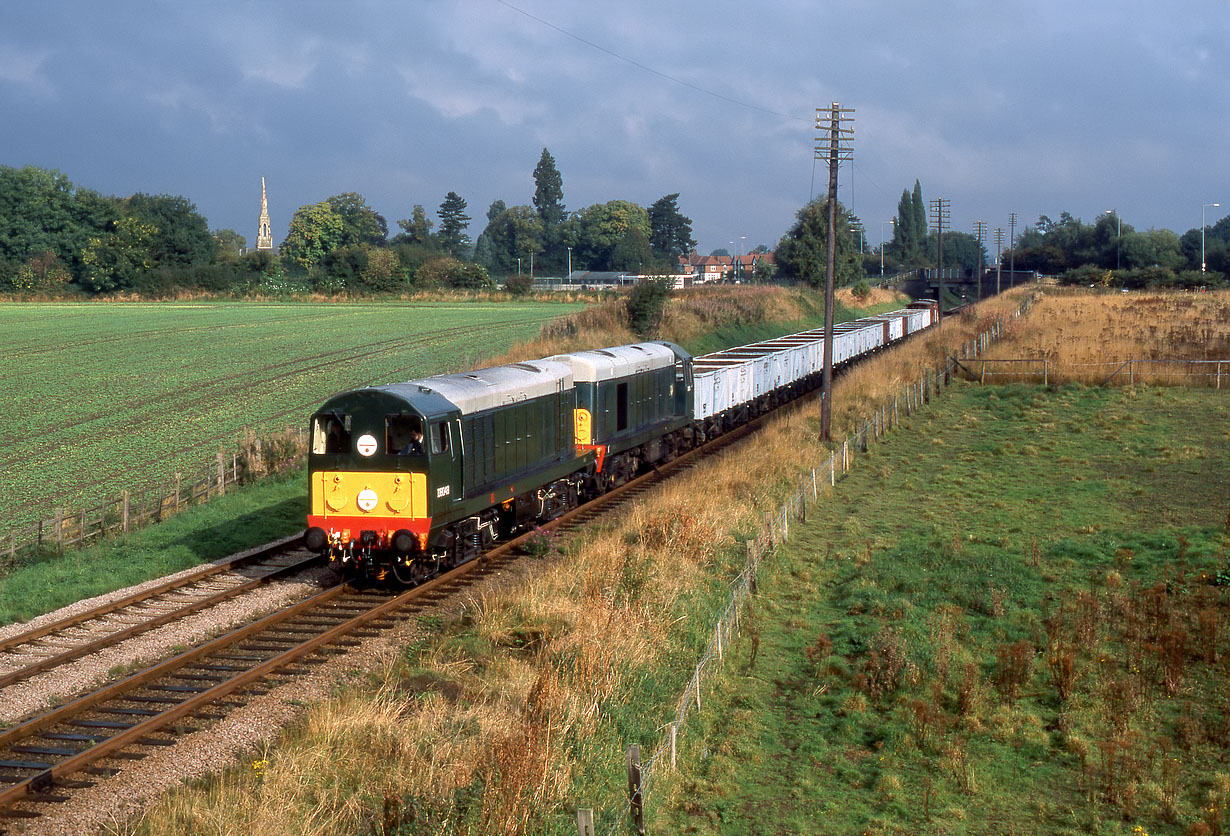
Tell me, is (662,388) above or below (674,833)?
above

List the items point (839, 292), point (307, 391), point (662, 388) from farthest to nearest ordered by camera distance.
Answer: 1. point (839, 292)
2. point (307, 391)
3. point (662, 388)

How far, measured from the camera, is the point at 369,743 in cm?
1067

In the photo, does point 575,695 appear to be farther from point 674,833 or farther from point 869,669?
point 869,669

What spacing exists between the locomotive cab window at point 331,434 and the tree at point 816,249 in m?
85.5

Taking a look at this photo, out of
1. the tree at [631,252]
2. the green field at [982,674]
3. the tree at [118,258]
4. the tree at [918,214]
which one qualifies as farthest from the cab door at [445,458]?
the tree at [918,214]

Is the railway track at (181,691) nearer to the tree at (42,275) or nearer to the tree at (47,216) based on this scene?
the tree at (42,275)

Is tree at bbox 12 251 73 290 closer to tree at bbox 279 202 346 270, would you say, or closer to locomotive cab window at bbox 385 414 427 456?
tree at bbox 279 202 346 270

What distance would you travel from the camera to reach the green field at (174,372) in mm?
31406

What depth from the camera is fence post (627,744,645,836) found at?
9195mm

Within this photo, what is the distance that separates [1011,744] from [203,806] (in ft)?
29.4

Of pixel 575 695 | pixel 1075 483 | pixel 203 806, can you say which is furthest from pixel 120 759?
pixel 1075 483

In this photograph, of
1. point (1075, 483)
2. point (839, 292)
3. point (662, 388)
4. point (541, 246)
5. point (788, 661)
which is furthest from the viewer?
point (541, 246)

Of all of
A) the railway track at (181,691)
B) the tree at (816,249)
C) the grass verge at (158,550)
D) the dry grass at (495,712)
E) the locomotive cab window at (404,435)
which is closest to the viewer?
the dry grass at (495,712)

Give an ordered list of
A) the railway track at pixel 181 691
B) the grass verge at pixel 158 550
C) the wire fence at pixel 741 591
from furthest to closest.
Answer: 1. the grass verge at pixel 158 550
2. the railway track at pixel 181 691
3. the wire fence at pixel 741 591
